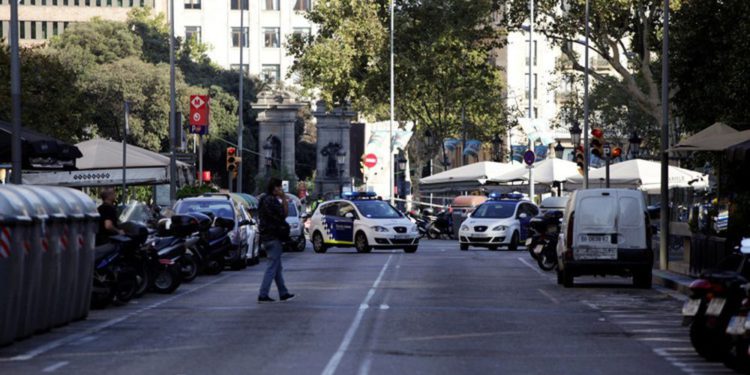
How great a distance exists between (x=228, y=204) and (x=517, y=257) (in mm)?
10268

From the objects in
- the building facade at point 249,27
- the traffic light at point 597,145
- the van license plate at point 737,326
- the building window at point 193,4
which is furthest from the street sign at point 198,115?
the building window at point 193,4

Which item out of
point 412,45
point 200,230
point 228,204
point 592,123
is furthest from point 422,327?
point 592,123

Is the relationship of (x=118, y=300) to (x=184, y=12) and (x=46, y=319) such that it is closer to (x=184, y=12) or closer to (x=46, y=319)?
(x=46, y=319)

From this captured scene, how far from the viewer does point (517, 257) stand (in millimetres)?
44156

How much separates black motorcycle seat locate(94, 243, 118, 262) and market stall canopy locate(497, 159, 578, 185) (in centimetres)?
3735

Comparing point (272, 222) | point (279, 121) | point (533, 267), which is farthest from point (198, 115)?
point (279, 121)

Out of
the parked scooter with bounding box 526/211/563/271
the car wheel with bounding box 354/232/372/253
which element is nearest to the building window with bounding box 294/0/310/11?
the car wheel with bounding box 354/232/372/253

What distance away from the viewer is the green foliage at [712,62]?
35.6m

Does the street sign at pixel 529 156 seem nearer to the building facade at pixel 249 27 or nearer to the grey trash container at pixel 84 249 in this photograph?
the grey trash container at pixel 84 249

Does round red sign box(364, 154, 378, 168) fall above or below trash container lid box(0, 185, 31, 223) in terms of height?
above

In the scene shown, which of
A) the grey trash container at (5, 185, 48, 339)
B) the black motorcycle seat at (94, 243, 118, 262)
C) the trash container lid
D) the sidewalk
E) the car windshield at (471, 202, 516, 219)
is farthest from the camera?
the car windshield at (471, 202, 516, 219)

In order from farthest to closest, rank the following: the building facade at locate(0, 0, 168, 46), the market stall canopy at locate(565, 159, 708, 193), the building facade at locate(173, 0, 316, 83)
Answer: the building facade at locate(173, 0, 316, 83), the building facade at locate(0, 0, 168, 46), the market stall canopy at locate(565, 159, 708, 193)

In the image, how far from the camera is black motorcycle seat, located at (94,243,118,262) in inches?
925

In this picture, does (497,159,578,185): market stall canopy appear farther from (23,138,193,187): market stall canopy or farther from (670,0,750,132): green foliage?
(670,0,750,132): green foliage
